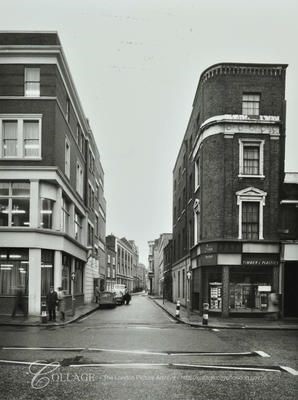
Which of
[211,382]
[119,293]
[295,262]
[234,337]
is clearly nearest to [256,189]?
[295,262]

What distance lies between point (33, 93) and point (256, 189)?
14137 millimetres

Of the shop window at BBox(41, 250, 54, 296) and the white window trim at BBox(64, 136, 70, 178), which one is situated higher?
the white window trim at BBox(64, 136, 70, 178)

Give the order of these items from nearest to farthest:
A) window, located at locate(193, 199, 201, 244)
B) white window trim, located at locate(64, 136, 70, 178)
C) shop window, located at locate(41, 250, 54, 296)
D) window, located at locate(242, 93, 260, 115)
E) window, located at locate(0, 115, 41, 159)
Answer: window, located at locate(0, 115, 41, 159), shop window, located at locate(41, 250, 54, 296), window, located at locate(242, 93, 260, 115), window, located at locate(193, 199, 201, 244), white window trim, located at locate(64, 136, 70, 178)

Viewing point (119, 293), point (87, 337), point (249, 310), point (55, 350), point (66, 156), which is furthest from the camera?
point (119, 293)

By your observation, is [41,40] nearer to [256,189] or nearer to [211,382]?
[256,189]

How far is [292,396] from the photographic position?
29.1 ft

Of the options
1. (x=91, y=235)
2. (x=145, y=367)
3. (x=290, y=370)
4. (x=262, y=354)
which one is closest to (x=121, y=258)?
(x=91, y=235)

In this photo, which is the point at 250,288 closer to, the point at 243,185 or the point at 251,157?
the point at 243,185

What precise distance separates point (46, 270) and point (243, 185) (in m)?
12.6

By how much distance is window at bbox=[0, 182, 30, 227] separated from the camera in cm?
2888

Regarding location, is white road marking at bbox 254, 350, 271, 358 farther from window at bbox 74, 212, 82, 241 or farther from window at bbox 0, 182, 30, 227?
window at bbox 74, 212, 82, 241

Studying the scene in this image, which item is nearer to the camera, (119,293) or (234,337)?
(234,337)

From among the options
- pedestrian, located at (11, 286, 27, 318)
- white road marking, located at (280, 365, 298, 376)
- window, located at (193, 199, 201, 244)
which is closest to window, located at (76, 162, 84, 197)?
window, located at (193, 199, 201, 244)

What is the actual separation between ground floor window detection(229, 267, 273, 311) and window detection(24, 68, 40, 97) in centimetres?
1540
